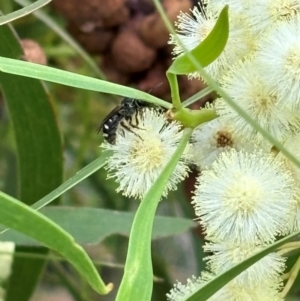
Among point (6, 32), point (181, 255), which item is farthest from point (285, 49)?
point (181, 255)

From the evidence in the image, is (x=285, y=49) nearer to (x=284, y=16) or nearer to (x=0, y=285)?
(x=284, y=16)

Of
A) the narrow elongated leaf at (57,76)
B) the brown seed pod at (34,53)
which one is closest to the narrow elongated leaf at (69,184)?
the narrow elongated leaf at (57,76)

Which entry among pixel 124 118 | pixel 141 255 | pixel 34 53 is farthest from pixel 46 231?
pixel 34 53

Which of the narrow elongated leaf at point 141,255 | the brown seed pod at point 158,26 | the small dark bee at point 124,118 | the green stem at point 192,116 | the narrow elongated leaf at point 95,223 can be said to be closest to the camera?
the narrow elongated leaf at point 141,255

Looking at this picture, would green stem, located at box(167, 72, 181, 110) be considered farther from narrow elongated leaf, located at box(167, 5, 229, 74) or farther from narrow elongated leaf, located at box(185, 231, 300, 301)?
narrow elongated leaf, located at box(185, 231, 300, 301)

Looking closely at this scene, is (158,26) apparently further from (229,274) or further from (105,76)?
(229,274)

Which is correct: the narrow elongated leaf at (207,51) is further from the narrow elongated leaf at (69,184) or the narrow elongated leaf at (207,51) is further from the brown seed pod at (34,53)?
the brown seed pod at (34,53)
